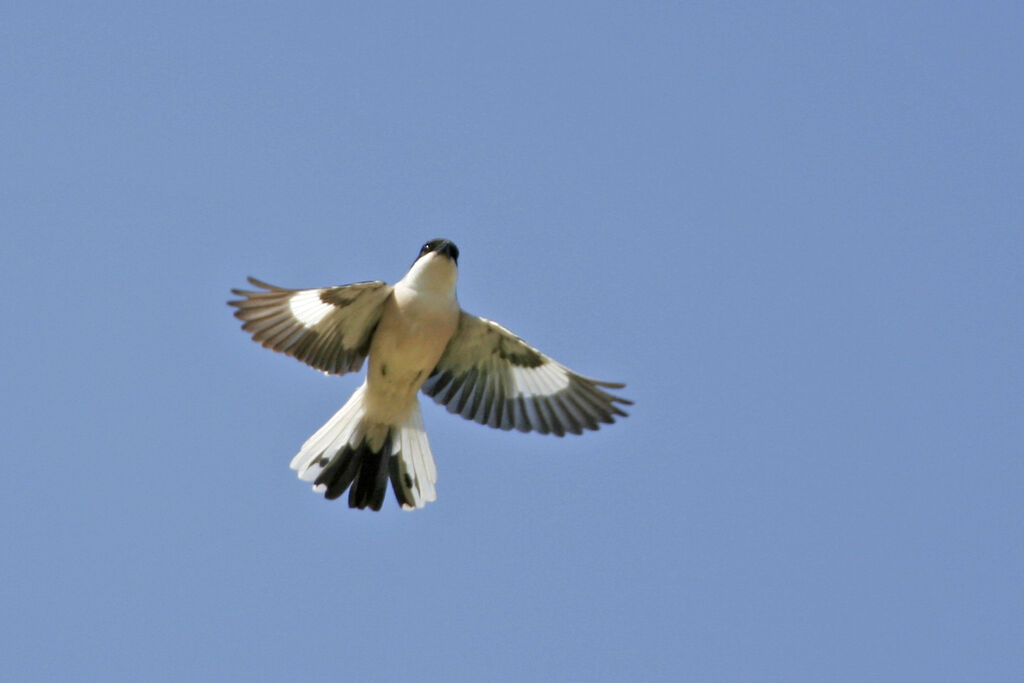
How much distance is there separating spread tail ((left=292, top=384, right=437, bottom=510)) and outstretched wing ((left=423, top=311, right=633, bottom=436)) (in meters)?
0.41

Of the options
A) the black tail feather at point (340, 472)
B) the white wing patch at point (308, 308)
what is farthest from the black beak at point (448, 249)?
the black tail feather at point (340, 472)

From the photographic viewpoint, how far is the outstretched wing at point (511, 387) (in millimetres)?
9273

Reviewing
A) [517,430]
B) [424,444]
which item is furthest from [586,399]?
[424,444]

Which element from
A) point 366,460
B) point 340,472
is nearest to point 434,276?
point 366,460

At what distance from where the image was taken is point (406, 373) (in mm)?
9070

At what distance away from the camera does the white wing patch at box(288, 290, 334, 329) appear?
8758mm

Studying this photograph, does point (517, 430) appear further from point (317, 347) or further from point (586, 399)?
point (317, 347)

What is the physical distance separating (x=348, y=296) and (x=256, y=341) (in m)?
0.68

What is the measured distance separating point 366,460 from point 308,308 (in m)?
1.21

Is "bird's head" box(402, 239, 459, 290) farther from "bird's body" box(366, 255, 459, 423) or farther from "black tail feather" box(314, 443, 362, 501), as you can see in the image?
"black tail feather" box(314, 443, 362, 501)

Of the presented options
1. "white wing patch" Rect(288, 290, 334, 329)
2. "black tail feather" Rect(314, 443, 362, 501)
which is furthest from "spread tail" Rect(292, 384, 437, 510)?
"white wing patch" Rect(288, 290, 334, 329)

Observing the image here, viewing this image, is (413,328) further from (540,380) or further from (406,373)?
(540,380)

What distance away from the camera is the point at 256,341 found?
28.7ft

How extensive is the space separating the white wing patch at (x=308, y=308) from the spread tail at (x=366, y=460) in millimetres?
671
